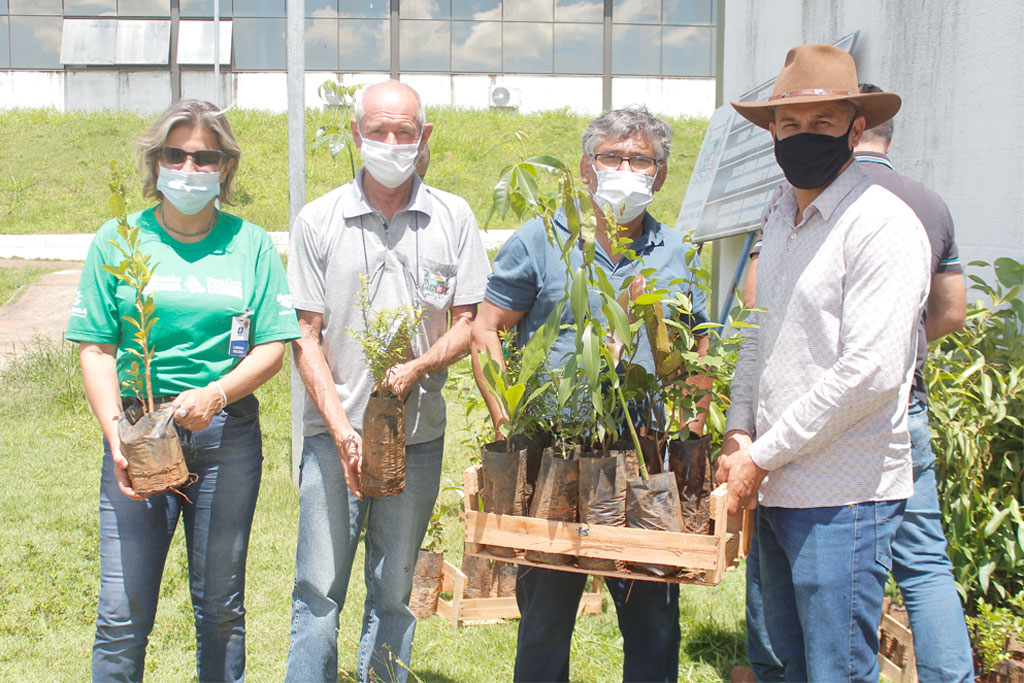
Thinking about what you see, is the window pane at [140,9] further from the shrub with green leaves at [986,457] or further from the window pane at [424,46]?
the shrub with green leaves at [986,457]

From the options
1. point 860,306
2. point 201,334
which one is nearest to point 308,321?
point 201,334

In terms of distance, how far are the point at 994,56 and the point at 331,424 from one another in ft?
10.0

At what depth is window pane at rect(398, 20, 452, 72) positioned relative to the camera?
2828cm

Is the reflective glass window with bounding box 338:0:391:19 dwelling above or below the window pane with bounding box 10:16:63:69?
above

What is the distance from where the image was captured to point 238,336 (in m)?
2.54

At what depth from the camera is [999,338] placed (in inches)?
128

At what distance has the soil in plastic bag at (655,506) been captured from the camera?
1.96m

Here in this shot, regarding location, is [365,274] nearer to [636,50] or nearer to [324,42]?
[324,42]

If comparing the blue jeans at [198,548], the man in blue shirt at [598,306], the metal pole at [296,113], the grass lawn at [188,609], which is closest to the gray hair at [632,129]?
the man in blue shirt at [598,306]

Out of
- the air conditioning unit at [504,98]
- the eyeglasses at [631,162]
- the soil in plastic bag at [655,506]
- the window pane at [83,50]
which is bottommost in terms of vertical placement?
the soil in plastic bag at [655,506]

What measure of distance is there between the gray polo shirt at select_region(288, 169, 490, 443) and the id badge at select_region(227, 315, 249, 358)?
0.61 ft

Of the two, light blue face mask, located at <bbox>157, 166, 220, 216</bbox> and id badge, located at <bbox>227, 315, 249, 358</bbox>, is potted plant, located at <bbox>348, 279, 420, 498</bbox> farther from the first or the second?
light blue face mask, located at <bbox>157, 166, 220, 216</bbox>

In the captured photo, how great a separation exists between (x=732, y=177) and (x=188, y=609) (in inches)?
179

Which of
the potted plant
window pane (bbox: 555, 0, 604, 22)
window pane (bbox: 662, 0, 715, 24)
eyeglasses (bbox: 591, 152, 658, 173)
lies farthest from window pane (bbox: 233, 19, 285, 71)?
eyeglasses (bbox: 591, 152, 658, 173)
